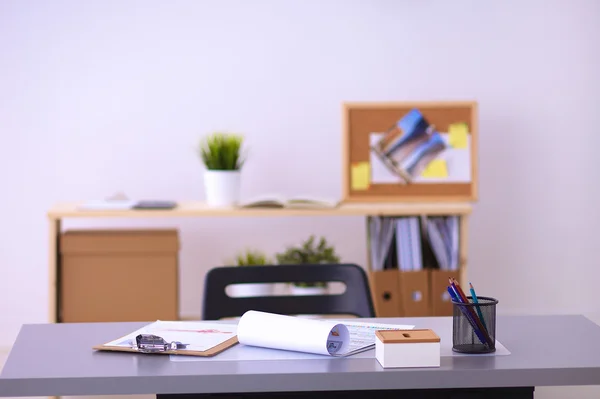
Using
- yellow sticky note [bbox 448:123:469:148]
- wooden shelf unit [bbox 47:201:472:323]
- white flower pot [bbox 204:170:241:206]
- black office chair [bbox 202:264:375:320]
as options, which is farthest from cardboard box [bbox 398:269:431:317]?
black office chair [bbox 202:264:375:320]

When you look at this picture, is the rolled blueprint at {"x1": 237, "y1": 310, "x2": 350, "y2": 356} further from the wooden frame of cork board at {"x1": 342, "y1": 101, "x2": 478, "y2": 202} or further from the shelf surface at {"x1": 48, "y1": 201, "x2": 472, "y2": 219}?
the wooden frame of cork board at {"x1": 342, "y1": 101, "x2": 478, "y2": 202}

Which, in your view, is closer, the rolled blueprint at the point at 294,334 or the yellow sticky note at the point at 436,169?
the rolled blueprint at the point at 294,334

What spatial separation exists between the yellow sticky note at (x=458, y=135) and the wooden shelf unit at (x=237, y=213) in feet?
0.80

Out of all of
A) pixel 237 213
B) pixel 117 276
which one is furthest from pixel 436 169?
pixel 117 276

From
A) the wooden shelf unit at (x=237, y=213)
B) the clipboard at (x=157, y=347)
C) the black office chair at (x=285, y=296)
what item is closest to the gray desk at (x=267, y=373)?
the clipboard at (x=157, y=347)

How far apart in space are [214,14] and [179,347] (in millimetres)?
2799

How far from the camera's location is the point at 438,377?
1298mm

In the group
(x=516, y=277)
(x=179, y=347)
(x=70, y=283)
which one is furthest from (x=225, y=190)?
(x=179, y=347)

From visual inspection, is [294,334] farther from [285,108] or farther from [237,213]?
[285,108]

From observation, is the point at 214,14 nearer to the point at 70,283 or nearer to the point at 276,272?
the point at 70,283

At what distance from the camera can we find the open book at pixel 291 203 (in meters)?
3.28

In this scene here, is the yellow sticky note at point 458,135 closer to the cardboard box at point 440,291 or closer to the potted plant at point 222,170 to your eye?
the cardboard box at point 440,291

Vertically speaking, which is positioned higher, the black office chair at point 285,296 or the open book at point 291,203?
the open book at point 291,203

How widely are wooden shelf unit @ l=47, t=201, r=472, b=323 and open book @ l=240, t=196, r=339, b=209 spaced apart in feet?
0.07
